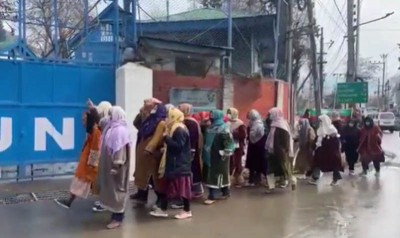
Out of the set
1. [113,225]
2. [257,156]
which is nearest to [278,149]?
[257,156]

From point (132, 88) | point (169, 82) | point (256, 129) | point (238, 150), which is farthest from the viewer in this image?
point (169, 82)

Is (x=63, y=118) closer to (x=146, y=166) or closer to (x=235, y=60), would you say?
(x=146, y=166)

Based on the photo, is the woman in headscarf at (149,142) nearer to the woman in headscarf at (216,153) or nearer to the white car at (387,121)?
the woman in headscarf at (216,153)

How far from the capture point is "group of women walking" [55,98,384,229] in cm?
725

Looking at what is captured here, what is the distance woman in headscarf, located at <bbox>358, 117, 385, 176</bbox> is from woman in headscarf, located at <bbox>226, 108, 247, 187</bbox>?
4006 mm

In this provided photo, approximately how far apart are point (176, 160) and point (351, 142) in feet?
25.0

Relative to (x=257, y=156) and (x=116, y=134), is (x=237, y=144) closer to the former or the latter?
(x=257, y=156)

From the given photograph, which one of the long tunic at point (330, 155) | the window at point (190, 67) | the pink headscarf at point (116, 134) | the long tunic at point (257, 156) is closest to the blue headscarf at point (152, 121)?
the pink headscarf at point (116, 134)

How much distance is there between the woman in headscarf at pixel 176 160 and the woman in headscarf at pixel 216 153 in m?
1.36

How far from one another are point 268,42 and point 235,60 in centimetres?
143

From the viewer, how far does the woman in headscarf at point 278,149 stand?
10109 millimetres

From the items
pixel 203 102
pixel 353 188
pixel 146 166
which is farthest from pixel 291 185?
pixel 146 166

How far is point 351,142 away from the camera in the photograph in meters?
13.9

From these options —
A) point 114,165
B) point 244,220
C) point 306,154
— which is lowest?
point 244,220
